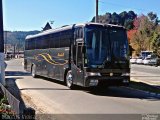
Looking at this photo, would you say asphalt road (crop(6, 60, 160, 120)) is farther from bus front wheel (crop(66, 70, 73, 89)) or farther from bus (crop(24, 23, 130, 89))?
bus front wheel (crop(66, 70, 73, 89))

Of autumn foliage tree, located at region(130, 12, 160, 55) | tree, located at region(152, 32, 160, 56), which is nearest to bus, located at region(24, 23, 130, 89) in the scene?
tree, located at region(152, 32, 160, 56)

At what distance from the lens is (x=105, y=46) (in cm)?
1806

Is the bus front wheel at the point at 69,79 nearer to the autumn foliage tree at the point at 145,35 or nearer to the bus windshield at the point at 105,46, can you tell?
the bus windshield at the point at 105,46

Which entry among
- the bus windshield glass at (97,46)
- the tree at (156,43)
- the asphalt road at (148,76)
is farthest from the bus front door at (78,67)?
the tree at (156,43)

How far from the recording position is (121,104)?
46.5ft

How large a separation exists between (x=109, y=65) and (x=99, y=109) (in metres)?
5.17

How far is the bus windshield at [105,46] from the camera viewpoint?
1775 cm

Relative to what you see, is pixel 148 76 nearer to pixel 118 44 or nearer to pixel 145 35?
pixel 118 44

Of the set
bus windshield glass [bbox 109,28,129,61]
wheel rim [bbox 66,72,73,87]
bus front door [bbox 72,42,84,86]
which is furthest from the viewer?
wheel rim [bbox 66,72,73,87]

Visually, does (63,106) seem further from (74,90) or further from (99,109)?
(74,90)

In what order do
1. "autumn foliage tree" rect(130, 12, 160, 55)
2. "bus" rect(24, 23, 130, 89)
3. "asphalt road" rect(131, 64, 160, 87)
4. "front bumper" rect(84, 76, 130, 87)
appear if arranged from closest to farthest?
"front bumper" rect(84, 76, 130, 87) < "bus" rect(24, 23, 130, 89) < "asphalt road" rect(131, 64, 160, 87) < "autumn foliage tree" rect(130, 12, 160, 55)

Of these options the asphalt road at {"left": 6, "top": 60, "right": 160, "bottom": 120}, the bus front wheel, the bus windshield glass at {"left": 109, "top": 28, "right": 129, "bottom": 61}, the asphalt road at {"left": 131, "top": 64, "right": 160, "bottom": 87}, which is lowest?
the asphalt road at {"left": 131, "top": 64, "right": 160, "bottom": 87}

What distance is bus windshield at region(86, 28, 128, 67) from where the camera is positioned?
17.8m

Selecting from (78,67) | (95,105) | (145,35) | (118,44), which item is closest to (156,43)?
(145,35)
